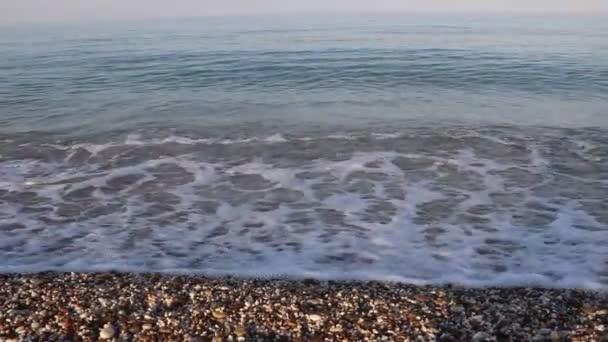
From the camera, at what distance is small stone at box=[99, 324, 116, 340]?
5883 millimetres

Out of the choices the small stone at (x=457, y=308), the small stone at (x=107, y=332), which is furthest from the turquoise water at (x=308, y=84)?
the small stone at (x=107, y=332)

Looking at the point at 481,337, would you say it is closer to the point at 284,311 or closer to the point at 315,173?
the point at 284,311

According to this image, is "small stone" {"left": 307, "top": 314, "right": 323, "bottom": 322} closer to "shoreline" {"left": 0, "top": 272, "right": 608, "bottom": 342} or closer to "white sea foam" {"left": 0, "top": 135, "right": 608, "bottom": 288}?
"shoreline" {"left": 0, "top": 272, "right": 608, "bottom": 342}

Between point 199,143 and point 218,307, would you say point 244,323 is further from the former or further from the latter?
point 199,143

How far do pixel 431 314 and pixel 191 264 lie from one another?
12.4 ft

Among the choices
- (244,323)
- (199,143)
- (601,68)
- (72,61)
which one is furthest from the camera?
(72,61)

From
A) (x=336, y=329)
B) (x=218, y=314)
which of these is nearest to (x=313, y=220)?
(x=218, y=314)

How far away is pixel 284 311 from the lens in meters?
6.40

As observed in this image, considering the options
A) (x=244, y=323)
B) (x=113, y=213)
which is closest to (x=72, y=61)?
(x=113, y=213)

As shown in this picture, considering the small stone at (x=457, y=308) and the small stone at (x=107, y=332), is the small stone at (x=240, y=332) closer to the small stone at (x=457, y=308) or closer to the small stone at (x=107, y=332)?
the small stone at (x=107, y=332)

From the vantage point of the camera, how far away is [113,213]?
33.2ft

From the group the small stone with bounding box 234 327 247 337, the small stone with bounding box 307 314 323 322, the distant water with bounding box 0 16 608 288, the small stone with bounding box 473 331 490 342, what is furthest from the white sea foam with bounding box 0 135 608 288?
the small stone with bounding box 234 327 247 337

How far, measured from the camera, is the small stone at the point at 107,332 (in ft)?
19.3

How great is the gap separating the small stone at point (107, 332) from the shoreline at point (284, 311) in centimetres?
1
